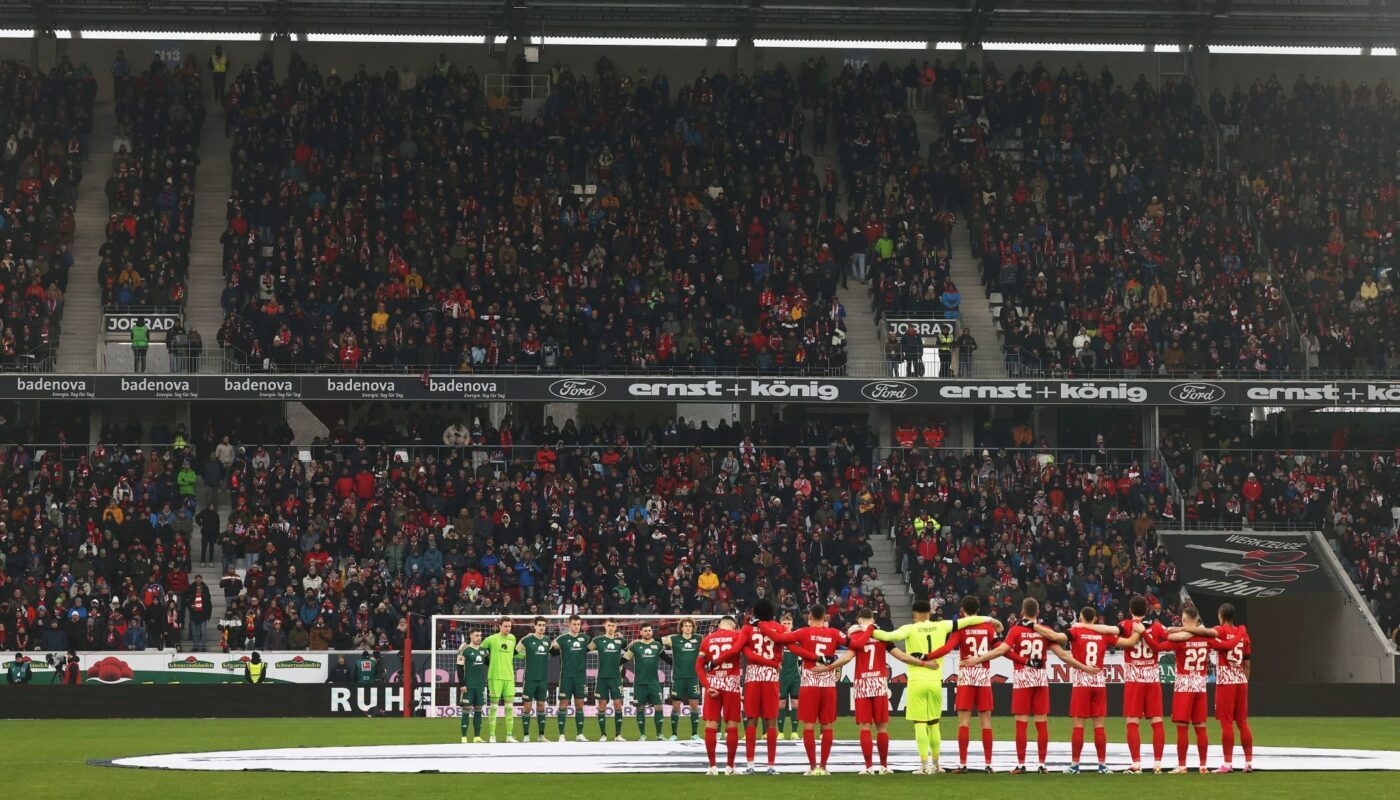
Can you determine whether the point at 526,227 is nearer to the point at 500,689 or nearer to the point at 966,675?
the point at 500,689

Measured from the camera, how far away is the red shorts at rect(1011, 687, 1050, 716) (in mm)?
21906

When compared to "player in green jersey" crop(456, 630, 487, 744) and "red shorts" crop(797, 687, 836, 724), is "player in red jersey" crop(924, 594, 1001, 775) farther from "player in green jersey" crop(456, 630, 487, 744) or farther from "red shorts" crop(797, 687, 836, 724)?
"player in green jersey" crop(456, 630, 487, 744)

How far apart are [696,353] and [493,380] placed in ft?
17.9

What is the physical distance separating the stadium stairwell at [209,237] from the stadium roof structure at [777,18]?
3.54 m

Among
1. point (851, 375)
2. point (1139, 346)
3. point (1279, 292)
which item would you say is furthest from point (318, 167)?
point (1279, 292)

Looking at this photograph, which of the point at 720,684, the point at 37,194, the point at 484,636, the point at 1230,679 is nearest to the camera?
the point at 1230,679

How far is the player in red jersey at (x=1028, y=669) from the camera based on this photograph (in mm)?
21578

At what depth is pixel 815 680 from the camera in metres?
21.9

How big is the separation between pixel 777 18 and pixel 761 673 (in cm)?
3943

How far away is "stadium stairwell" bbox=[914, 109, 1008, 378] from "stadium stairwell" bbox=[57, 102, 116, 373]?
24.0m

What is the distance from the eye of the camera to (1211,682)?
132 feet

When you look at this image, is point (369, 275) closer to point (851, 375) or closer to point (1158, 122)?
point (851, 375)

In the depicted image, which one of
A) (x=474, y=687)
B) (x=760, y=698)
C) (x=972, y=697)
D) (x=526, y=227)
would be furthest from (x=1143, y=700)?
(x=526, y=227)

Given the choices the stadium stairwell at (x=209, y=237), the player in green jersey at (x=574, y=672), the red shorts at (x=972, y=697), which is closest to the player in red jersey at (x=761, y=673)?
the red shorts at (x=972, y=697)
